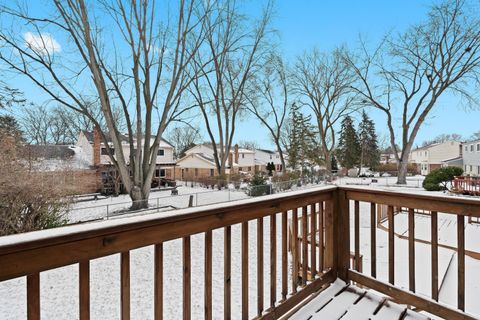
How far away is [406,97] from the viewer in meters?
16.1

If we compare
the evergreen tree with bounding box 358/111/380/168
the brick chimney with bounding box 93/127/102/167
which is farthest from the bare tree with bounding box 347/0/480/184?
the brick chimney with bounding box 93/127/102/167

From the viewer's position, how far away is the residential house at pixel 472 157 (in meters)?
20.7

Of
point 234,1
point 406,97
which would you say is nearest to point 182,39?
point 234,1

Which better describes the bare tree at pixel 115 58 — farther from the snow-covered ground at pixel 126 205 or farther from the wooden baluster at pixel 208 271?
the wooden baluster at pixel 208 271

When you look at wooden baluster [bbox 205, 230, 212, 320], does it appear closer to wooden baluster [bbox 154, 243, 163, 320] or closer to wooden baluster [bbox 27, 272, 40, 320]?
wooden baluster [bbox 154, 243, 163, 320]

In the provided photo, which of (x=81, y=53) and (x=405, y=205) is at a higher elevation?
(x=81, y=53)

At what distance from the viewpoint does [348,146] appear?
96.4 ft

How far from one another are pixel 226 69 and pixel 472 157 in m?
22.1

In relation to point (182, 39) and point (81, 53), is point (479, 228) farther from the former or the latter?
point (81, 53)

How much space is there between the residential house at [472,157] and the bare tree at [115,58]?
929 inches

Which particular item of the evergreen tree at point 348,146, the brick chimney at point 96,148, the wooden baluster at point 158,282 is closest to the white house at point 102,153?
the brick chimney at point 96,148

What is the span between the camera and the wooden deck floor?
172 centimetres

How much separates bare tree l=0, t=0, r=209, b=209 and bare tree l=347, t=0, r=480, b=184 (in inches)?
464

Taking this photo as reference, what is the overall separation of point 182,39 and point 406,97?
14.1 metres
